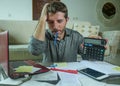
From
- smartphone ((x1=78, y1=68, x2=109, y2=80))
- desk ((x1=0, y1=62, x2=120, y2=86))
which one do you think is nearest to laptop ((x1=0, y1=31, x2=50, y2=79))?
desk ((x1=0, y1=62, x2=120, y2=86))

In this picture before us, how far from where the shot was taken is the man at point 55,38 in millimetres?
1252

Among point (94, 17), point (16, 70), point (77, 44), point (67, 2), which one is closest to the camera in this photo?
point (16, 70)

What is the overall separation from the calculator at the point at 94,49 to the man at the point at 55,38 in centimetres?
17

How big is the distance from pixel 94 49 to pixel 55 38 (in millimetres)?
307

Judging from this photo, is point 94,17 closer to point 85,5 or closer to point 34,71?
point 85,5

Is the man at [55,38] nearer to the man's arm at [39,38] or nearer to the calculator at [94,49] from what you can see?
the man's arm at [39,38]

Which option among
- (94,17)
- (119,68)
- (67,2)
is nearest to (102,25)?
(94,17)

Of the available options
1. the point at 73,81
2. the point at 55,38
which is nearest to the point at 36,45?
the point at 55,38

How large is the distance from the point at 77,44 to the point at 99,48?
28cm

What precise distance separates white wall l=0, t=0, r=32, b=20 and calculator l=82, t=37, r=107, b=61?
2948 mm

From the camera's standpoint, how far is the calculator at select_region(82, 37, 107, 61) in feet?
3.89

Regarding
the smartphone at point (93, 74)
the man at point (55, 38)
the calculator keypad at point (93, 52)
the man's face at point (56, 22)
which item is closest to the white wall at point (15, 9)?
the man at point (55, 38)

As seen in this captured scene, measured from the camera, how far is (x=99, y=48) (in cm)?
119

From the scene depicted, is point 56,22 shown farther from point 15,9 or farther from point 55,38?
point 15,9
